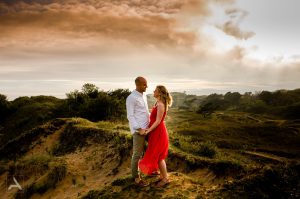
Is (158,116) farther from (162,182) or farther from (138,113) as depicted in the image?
(162,182)

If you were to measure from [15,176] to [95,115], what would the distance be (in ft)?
47.3

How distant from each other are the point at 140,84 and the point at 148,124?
37.3 inches

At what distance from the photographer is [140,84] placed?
7.42 m

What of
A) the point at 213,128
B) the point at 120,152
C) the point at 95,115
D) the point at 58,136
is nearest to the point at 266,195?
the point at 120,152

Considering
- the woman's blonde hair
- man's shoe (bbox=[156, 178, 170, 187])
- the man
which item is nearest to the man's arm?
the man

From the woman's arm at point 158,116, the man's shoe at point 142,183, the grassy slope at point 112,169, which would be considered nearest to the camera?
the woman's arm at point 158,116

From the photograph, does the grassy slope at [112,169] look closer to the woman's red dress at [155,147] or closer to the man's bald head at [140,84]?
the woman's red dress at [155,147]

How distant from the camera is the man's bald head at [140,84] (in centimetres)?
742

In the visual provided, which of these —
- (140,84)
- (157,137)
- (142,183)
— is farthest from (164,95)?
(142,183)

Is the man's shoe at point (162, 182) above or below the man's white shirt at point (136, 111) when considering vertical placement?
below

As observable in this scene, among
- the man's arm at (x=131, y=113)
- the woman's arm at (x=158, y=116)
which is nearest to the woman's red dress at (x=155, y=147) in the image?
the woman's arm at (x=158, y=116)

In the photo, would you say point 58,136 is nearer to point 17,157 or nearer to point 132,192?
point 17,157

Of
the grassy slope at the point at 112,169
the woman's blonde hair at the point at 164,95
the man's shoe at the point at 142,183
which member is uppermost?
the woman's blonde hair at the point at 164,95

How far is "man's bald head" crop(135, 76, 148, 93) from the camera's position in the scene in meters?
7.42
